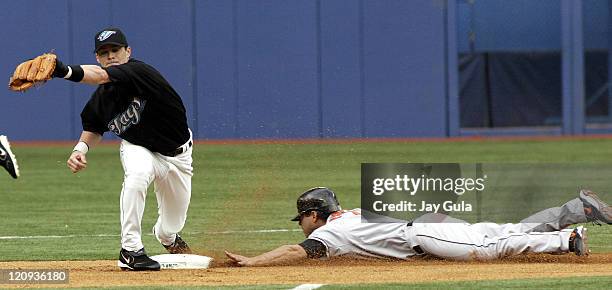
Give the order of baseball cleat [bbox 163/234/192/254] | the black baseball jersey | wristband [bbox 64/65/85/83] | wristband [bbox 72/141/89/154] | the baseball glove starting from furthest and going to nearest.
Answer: baseball cleat [bbox 163/234/192/254]
wristband [bbox 72/141/89/154]
the black baseball jersey
wristband [bbox 64/65/85/83]
the baseball glove

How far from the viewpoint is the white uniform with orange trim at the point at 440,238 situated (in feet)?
28.2

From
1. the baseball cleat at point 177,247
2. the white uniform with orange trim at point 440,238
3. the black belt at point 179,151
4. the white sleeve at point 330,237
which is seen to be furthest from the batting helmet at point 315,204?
the baseball cleat at point 177,247

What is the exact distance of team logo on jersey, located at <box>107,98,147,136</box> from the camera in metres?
8.63

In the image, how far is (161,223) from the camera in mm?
9188

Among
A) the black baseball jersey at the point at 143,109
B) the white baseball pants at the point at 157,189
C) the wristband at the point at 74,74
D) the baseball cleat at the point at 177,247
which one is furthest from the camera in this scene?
the baseball cleat at the point at 177,247

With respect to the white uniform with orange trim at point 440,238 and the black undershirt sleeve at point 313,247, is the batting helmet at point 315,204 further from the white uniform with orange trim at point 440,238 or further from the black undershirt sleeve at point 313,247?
the black undershirt sleeve at point 313,247

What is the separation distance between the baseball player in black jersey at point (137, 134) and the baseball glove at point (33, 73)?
0.99ft

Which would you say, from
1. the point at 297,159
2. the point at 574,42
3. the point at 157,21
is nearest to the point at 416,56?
the point at 574,42

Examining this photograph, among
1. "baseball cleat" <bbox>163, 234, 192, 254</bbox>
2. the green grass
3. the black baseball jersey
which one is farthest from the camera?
the green grass

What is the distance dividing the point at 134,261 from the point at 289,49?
15.9m

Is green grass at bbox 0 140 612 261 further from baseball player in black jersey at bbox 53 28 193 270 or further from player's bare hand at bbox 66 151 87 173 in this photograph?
player's bare hand at bbox 66 151 87 173

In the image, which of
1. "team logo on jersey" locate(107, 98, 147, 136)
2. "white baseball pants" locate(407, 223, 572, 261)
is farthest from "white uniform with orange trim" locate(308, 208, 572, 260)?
"team logo on jersey" locate(107, 98, 147, 136)

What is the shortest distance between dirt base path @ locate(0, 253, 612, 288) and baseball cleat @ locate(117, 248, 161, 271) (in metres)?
0.06

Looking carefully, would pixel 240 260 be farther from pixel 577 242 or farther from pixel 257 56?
pixel 257 56
